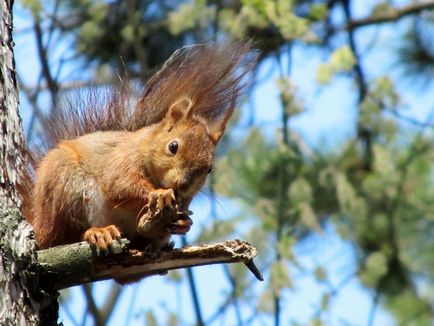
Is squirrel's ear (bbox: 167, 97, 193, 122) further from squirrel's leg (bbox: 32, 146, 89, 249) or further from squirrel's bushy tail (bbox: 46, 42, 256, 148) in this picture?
squirrel's leg (bbox: 32, 146, 89, 249)

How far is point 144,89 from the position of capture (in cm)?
392

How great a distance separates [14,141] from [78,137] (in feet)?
2.67

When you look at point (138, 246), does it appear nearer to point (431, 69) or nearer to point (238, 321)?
point (238, 321)

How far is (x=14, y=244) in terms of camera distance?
9.25 feet

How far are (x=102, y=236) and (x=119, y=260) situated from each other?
0.14 meters

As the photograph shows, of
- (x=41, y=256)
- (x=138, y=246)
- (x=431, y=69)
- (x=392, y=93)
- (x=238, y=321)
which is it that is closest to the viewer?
(x=41, y=256)

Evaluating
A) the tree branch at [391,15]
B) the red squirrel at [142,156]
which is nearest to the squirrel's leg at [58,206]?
the red squirrel at [142,156]

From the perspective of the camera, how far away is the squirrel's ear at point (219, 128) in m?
4.00

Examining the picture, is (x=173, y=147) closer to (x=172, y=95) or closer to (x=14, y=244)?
(x=172, y=95)

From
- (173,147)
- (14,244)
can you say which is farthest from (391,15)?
(14,244)

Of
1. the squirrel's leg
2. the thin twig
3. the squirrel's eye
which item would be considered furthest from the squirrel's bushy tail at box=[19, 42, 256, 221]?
the thin twig

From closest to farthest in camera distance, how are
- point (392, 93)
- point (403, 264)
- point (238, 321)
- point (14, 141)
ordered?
point (14, 141) < point (238, 321) < point (392, 93) < point (403, 264)

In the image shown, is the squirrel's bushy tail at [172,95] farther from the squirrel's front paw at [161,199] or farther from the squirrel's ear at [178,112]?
the squirrel's front paw at [161,199]

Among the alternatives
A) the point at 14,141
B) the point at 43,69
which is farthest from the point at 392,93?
the point at 14,141
